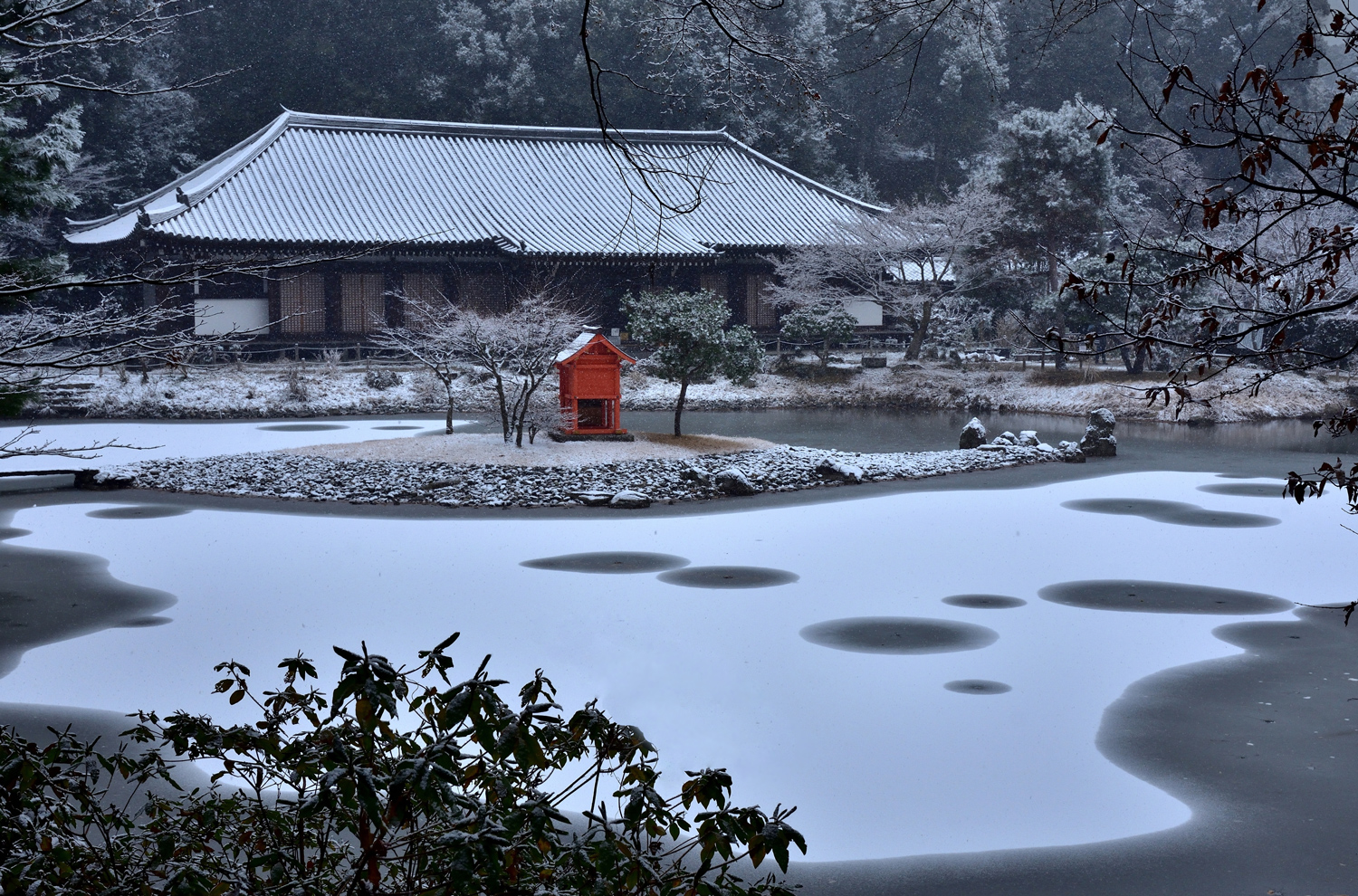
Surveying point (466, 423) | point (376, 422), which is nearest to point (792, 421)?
point (466, 423)

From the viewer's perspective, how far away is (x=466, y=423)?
1958 centimetres

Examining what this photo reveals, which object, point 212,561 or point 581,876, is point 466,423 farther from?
point 581,876

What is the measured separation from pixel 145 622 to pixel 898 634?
16.3ft

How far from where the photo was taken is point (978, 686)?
6227 millimetres

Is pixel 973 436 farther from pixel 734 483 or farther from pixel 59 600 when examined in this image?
pixel 59 600

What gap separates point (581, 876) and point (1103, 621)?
20.5 feet

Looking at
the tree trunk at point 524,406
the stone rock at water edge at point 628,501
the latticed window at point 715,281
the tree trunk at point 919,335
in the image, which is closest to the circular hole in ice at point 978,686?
the stone rock at water edge at point 628,501

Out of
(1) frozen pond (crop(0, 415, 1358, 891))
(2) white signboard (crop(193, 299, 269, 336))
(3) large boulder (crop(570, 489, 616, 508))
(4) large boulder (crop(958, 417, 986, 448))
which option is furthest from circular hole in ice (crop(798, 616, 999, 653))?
(2) white signboard (crop(193, 299, 269, 336))

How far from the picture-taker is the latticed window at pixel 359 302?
25844 mm

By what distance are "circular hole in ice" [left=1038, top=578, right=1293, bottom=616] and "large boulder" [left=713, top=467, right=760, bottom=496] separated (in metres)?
4.76

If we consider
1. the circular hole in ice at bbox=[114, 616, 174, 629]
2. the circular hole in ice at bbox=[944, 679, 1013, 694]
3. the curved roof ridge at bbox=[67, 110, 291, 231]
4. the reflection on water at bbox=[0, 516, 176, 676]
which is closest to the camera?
the circular hole in ice at bbox=[944, 679, 1013, 694]

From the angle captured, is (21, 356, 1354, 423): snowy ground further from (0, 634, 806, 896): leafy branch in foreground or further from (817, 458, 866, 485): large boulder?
(0, 634, 806, 896): leafy branch in foreground

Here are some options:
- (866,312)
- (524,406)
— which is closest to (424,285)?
(866,312)

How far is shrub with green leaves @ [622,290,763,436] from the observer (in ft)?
52.8
